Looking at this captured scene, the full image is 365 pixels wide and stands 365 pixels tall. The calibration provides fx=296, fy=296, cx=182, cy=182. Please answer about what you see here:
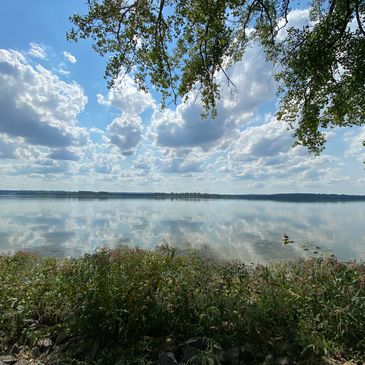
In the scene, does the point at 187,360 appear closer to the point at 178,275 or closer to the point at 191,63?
the point at 178,275

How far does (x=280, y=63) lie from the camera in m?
13.0

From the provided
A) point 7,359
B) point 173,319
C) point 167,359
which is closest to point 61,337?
point 7,359

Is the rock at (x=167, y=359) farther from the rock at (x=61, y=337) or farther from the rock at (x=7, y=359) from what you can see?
the rock at (x=7, y=359)

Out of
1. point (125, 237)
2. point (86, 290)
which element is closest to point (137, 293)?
point (86, 290)

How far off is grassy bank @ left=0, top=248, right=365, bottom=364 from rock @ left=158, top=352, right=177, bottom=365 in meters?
0.27

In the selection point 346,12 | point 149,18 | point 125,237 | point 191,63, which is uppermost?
point 346,12

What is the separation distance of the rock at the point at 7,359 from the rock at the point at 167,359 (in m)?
2.57

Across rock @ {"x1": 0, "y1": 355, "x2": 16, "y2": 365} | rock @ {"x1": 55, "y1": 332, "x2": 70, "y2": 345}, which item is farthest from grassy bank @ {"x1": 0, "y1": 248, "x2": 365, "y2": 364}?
rock @ {"x1": 0, "y1": 355, "x2": 16, "y2": 365}

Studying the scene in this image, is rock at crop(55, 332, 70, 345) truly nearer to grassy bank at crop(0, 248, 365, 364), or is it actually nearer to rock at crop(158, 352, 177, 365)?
grassy bank at crop(0, 248, 365, 364)

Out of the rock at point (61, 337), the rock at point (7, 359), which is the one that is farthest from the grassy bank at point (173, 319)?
the rock at point (7, 359)

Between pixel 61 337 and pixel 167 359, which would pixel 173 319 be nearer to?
pixel 167 359

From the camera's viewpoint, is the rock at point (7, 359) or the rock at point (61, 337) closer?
the rock at point (7, 359)

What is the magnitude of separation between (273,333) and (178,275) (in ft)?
8.69

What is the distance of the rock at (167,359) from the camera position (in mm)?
4578
